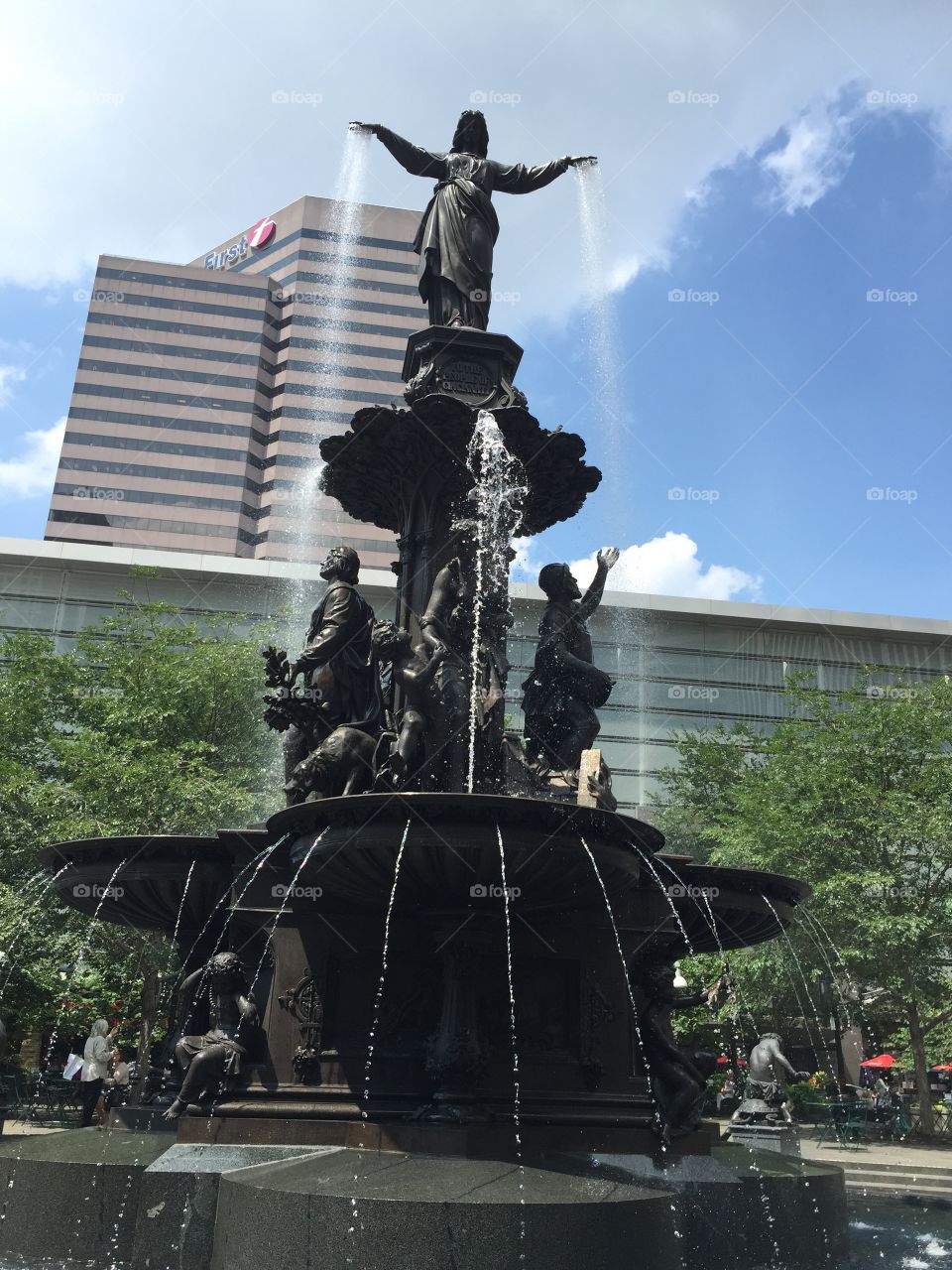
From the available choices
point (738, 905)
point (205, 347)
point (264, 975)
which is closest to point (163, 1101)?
point (264, 975)

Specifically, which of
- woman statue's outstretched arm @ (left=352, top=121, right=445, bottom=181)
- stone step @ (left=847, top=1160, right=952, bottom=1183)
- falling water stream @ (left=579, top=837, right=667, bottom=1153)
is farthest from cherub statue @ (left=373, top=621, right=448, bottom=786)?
stone step @ (left=847, top=1160, right=952, bottom=1183)

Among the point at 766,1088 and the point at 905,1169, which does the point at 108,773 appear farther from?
the point at 905,1169

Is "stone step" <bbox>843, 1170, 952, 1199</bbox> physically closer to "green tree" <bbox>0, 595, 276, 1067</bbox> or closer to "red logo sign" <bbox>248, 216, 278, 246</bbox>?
"green tree" <bbox>0, 595, 276, 1067</bbox>

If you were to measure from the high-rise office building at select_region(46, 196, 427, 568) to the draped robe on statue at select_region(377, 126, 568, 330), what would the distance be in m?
86.2

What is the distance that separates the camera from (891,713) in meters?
29.4

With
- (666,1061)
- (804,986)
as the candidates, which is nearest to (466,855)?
(666,1061)

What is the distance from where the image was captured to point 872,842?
28.2m

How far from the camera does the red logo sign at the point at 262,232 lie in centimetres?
12700

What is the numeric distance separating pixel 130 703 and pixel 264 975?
2098 centimetres

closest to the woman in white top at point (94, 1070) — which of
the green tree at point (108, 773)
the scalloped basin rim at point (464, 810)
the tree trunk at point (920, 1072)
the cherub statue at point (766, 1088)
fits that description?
the green tree at point (108, 773)

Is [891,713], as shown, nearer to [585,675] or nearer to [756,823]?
[756,823]

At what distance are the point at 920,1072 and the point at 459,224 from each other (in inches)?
951

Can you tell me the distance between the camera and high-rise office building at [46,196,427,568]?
106 meters

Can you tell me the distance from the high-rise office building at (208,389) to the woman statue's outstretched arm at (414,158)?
86.1 metres
